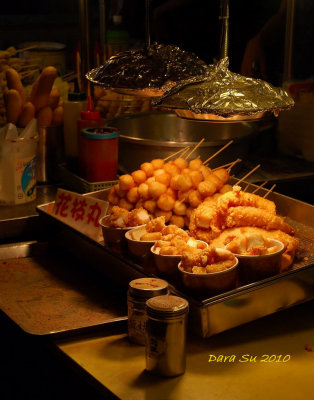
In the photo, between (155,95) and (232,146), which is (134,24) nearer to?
(232,146)

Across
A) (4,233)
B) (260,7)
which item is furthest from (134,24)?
(4,233)

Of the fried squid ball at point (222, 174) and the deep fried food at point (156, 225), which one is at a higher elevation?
the fried squid ball at point (222, 174)

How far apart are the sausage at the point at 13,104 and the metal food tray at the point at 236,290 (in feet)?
2.86

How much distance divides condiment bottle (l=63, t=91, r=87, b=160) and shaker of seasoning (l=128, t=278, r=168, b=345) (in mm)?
1536

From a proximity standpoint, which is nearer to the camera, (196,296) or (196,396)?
(196,396)

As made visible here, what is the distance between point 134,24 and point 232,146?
415cm

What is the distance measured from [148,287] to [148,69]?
734mm

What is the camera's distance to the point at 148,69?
2039 mm

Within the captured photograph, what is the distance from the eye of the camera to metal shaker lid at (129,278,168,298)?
1780 millimetres

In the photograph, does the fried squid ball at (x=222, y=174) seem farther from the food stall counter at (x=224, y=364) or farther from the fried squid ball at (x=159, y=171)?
the food stall counter at (x=224, y=364)

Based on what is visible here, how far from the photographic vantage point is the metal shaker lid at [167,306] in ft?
5.32

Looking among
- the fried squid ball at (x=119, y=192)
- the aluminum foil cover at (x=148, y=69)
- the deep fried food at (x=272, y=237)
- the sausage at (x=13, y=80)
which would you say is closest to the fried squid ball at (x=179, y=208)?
the fried squid ball at (x=119, y=192)

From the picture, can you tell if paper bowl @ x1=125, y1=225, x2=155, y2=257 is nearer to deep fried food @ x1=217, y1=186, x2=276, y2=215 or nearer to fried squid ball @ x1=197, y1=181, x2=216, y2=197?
deep fried food @ x1=217, y1=186, x2=276, y2=215

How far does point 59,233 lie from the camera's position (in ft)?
8.26
